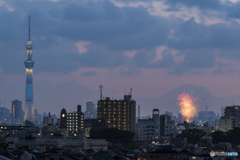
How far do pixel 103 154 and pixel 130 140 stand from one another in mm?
57297

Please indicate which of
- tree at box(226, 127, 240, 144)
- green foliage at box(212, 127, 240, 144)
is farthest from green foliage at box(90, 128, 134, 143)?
tree at box(226, 127, 240, 144)

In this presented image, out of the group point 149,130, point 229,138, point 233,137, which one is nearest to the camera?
point 229,138

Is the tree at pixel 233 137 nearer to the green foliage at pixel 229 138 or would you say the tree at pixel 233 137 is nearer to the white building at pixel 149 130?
the green foliage at pixel 229 138

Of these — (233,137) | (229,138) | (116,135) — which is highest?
(116,135)

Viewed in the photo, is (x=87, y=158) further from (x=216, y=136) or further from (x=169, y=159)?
(x=216, y=136)

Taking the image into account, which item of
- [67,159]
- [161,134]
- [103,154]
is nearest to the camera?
[67,159]

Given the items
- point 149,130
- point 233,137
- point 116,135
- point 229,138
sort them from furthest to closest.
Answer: point 149,130 < point 116,135 < point 233,137 < point 229,138

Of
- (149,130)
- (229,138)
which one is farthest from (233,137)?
(149,130)

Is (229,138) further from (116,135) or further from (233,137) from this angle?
(116,135)

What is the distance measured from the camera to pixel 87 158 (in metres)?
76.5

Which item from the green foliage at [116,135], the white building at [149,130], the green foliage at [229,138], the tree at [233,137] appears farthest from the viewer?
the white building at [149,130]

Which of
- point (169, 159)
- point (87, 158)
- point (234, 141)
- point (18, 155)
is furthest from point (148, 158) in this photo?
point (234, 141)

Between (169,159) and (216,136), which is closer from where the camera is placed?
(169,159)

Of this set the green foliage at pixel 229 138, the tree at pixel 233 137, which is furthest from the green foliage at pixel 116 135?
the tree at pixel 233 137
